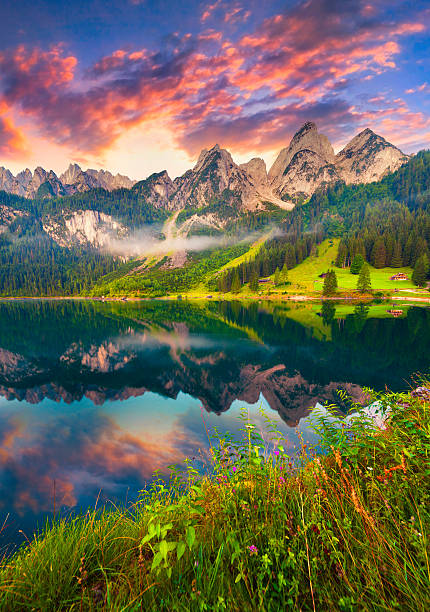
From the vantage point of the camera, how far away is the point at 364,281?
97312mm

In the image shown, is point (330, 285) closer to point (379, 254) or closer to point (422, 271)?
point (422, 271)

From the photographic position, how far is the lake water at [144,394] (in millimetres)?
11711

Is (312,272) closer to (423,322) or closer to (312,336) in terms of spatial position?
(423,322)

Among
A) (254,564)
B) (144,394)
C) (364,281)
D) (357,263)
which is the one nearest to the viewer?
(254,564)

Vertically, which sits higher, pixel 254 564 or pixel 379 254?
pixel 379 254

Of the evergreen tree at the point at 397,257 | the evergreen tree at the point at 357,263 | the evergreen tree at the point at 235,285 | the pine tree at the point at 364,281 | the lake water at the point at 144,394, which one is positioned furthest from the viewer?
the evergreen tree at the point at 235,285

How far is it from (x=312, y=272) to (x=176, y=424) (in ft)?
506

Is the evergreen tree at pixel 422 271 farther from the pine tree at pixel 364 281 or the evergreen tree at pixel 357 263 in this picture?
the evergreen tree at pixel 357 263

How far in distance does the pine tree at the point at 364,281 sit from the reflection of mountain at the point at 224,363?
50410 mm

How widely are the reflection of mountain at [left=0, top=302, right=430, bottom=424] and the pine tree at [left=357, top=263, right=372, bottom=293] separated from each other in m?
50.4

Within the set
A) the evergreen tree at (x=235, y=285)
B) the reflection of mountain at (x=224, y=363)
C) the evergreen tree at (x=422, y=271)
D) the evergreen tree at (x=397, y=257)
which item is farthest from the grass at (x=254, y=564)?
the evergreen tree at (x=397, y=257)

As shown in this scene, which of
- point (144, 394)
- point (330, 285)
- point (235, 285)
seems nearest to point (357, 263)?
point (330, 285)

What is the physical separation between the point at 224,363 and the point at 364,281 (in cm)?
9097

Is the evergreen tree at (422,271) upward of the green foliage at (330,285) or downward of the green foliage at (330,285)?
upward
